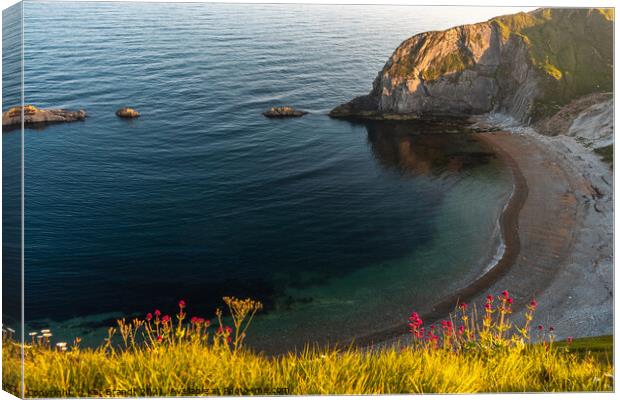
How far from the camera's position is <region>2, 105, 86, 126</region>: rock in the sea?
11305mm

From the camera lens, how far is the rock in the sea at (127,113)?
13039 mm

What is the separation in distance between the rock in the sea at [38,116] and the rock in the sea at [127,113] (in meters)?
0.64

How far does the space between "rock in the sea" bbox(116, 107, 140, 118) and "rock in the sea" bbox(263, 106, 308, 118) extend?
8.32 feet

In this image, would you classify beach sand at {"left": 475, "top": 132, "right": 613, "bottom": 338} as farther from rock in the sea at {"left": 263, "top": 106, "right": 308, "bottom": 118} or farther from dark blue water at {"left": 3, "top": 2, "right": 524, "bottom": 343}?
rock in the sea at {"left": 263, "top": 106, "right": 308, "bottom": 118}

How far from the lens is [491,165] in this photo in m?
15.5

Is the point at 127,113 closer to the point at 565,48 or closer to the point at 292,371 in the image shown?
the point at 292,371

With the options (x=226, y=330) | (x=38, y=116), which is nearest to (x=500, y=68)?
(x=226, y=330)

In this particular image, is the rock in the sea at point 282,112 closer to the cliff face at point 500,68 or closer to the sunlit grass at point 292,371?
the cliff face at point 500,68

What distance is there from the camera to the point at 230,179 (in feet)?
44.4

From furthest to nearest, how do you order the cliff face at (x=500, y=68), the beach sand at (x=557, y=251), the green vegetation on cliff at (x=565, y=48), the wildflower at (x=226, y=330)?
the cliff face at (x=500, y=68) → the beach sand at (x=557, y=251) → the green vegetation on cliff at (x=565, y=48) → the wildflower at (x=226, y=330)

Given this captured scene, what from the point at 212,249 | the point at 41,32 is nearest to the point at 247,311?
the point at 212,249

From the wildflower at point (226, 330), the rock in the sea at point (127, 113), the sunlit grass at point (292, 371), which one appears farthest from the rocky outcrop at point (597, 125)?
the rock in the sea at point (127, 113)

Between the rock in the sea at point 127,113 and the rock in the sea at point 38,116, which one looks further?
the rock in the sea at point 127,113

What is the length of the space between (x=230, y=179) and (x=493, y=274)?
18.3ft
